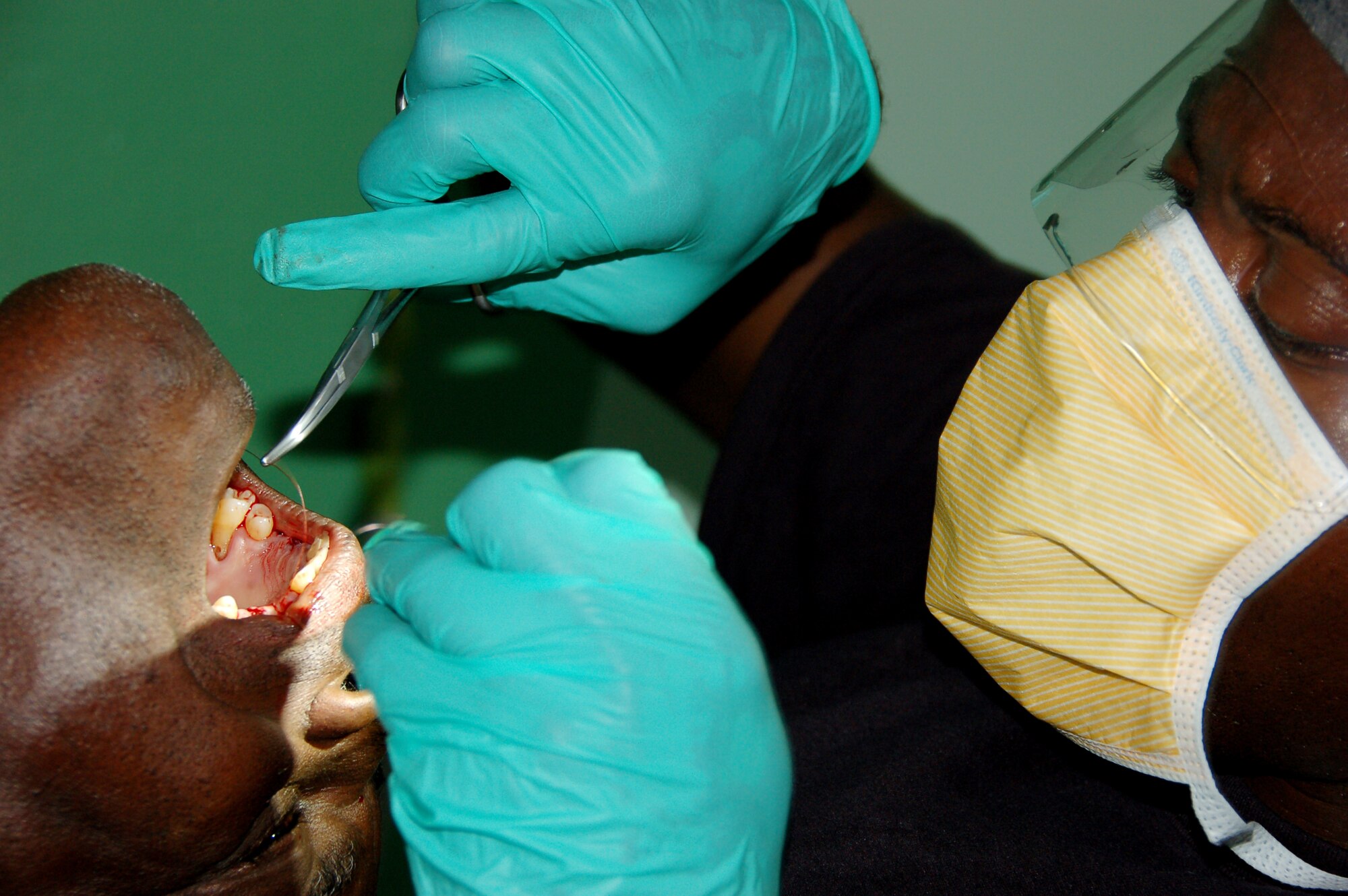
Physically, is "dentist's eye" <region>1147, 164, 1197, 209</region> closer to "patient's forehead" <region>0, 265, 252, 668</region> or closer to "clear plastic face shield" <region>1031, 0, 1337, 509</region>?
"clear plastic face shield" <region>1031, 0, 1337, 509</region>

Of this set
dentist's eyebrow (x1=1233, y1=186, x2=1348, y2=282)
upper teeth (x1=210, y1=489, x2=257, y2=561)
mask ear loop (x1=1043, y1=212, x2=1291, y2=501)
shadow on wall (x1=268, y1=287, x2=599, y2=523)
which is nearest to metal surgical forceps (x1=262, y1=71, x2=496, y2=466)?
upper teeth (x1=210, y1=489, x2=257, y2=561)

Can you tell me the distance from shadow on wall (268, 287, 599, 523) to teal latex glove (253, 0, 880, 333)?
2.19 feet

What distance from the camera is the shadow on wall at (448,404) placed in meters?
1.93

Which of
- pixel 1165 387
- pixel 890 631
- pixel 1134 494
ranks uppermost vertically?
pixel 1165 387

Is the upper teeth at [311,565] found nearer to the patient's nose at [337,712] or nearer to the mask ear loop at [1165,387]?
the patient's nose at [337,712]

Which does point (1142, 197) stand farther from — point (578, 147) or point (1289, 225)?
point (578, 147)

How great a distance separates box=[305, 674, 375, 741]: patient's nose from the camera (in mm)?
987

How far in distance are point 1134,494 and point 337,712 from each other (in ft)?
2.74

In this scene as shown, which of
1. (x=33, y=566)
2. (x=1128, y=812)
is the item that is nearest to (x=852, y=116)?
(x=1128, y=812)

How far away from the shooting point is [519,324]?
2188 mm

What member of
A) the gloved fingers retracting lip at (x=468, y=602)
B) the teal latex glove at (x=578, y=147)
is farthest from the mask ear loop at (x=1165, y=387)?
the gloved fingers retracting lip at (x=468, y=602)

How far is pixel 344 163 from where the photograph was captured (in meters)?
1.83

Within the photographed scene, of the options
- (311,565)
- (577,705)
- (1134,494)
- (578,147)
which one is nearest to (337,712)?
(311,565)

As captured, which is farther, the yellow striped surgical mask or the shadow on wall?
the shadow on wall
